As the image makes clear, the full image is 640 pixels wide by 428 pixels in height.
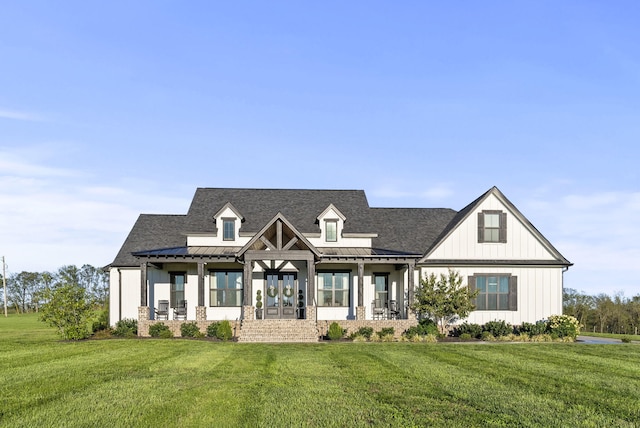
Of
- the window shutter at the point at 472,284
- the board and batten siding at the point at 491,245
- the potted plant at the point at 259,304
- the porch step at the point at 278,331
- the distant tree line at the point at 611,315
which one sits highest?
the board and batten siding at the point at 491,245

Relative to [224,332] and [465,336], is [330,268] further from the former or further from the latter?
[465,336]

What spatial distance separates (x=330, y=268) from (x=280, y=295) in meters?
3.20

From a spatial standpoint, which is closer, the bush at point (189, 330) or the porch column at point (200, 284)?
the bush at point (189, 330)

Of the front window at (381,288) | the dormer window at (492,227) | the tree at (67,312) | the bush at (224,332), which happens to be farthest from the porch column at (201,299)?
the dormer window at (492,227)

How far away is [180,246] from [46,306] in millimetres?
8117

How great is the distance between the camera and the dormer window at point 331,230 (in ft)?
101

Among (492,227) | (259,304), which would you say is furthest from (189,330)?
(492,227)

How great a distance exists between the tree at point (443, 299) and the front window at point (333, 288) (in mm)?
4229

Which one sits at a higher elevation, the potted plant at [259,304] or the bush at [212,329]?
the potted plant at [259,304]

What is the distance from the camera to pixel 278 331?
24281mm

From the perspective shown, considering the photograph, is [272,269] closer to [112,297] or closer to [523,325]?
[112,297]

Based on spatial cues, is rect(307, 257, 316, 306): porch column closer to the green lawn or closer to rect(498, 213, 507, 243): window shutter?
the green lawn

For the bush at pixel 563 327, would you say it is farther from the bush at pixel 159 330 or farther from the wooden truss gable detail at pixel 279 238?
A: the bush at pixel 159 330

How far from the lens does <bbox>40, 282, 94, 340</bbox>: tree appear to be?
24094 mm
